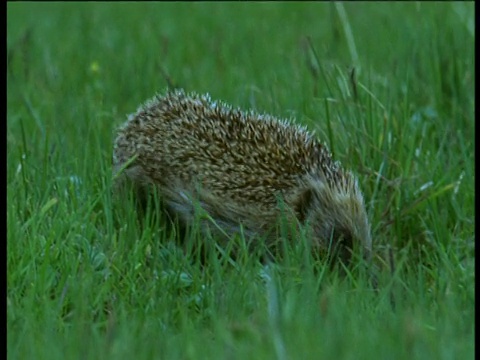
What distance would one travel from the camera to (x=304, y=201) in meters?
4.93

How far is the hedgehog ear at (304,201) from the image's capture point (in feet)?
16.2

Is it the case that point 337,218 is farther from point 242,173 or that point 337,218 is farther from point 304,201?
point 242,173

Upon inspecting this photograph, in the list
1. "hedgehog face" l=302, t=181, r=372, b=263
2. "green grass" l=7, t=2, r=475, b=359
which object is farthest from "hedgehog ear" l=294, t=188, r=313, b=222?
"green grass" l=7, t=2, r=475, b=359

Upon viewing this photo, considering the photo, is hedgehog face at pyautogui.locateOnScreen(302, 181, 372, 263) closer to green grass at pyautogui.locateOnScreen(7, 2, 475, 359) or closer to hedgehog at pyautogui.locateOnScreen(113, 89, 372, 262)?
hedgehog at pyautogui.locateOnScreen(113, 89, 372, 262)

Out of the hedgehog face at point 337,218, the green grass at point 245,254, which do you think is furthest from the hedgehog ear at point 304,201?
the green grass at point 245,254

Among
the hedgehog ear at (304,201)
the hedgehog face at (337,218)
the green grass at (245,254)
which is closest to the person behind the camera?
the green grass at (245,254)

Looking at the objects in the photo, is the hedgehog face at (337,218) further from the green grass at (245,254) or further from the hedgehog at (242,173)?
the green grass at (245,254)

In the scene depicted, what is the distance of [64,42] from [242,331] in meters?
6.57

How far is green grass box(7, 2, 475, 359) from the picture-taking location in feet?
11.3

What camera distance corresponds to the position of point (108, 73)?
779 cm

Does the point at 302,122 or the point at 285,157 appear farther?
the point at 302,122

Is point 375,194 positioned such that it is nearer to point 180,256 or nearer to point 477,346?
point 180,256

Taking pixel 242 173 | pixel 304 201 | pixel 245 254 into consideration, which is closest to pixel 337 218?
pixel 304 201
